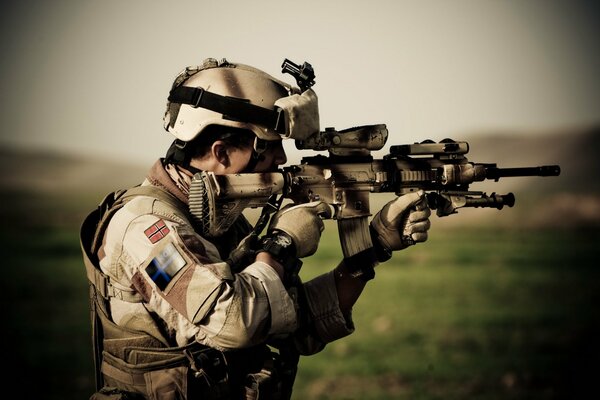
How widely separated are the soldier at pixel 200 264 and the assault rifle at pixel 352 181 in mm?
75

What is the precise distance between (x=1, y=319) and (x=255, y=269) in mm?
6292

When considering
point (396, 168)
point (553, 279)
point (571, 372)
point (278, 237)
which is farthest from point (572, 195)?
point (278, 237)

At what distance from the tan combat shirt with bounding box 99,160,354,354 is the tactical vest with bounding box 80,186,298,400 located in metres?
0.04

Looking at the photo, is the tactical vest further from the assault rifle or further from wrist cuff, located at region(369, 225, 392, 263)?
wrist cuff, located at region(369, 225, 392, 263)

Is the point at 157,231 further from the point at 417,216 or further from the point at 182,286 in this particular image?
the point at 417,216

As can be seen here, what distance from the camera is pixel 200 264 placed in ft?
8.35

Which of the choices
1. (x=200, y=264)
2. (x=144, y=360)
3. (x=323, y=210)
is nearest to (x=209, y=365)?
(x=144, y=360)

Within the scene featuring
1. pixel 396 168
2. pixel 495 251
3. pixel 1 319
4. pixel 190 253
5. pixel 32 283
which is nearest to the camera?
pixel 190 253

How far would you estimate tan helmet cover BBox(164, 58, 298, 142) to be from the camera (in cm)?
294

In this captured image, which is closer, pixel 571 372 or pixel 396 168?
pixel 396 168

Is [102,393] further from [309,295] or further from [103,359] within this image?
[309,295]

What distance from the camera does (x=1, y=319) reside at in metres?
7.90

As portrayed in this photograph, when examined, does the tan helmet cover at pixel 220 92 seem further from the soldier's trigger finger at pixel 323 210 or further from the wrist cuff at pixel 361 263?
the wrist cuff at pixel 361 263

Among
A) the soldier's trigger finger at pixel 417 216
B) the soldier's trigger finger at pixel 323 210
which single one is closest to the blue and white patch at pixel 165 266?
the soldier's trigger finger at pixel 323 210
